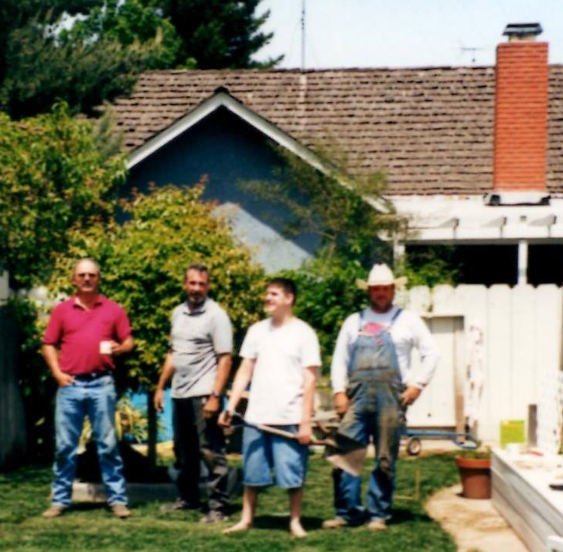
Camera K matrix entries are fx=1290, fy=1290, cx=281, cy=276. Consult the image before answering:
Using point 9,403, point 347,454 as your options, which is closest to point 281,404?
point 347,454

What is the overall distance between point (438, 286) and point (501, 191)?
3.39 m

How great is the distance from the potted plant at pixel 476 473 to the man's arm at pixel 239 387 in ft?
7.51

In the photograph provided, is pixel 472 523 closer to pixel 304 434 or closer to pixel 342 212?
pixel 304 434

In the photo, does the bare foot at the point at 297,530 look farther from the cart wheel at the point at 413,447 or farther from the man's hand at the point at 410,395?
the cart wheel at the point at 413,447

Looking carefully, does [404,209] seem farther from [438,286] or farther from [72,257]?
[72,257]

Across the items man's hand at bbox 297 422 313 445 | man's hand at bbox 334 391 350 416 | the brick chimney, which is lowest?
man's hand at bbox 297 422 313 445

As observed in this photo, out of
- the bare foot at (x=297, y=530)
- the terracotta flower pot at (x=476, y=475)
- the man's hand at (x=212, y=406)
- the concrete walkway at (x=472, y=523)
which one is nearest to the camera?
the concrete walkway at (x=472, y=523)

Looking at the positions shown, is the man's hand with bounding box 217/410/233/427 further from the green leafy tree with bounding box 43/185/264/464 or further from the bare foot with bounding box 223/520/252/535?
the green leafy tree with bounding box 43/185/264/464

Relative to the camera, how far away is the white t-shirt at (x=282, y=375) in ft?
28.8

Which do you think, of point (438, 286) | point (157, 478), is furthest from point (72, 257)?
point (438, 286)

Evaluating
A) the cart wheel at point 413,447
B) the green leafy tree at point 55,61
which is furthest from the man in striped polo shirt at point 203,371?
the green leafy tree at point 55,61

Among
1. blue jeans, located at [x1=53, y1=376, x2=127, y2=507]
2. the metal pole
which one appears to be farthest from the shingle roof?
blue jeans, located at [x1=53, y1=376, x2=127, y2=507]

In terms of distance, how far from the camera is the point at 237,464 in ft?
40.6

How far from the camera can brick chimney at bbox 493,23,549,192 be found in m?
17.0
